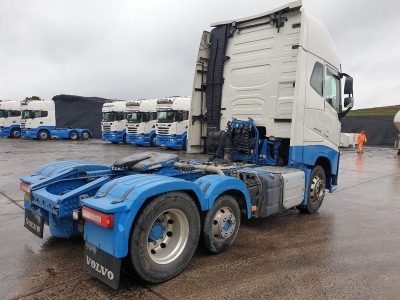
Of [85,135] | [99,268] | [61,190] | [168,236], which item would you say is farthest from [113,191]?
[85,135]

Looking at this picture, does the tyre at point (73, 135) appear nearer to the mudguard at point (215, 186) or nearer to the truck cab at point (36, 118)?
the truck cab at point (36, 118)

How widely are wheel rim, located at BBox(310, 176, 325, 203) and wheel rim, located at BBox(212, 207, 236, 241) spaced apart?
2531mm

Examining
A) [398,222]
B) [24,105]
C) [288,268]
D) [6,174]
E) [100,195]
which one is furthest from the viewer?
[24,105]

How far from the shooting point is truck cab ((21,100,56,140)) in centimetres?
2897

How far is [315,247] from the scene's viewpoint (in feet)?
14.4

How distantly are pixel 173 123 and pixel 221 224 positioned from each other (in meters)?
17.6

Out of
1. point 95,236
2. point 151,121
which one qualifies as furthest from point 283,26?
point 151,121

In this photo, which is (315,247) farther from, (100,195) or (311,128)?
(100,195)

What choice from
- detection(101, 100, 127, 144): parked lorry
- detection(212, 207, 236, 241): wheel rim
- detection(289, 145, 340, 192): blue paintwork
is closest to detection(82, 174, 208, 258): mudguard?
detection(212, 207, 236, 241): wheel rim

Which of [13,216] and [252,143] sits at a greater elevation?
[252,143]

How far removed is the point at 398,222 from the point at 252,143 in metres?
2.96

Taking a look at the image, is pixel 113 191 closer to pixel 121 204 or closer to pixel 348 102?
pixel 121 204

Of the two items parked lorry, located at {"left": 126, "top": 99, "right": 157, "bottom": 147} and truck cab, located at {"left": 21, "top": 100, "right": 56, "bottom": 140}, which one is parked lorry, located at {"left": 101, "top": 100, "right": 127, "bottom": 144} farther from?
truck cab, located at {"left": 21, "top": 100, "right": 56, "bottom": 140}

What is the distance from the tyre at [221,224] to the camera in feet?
12.5
